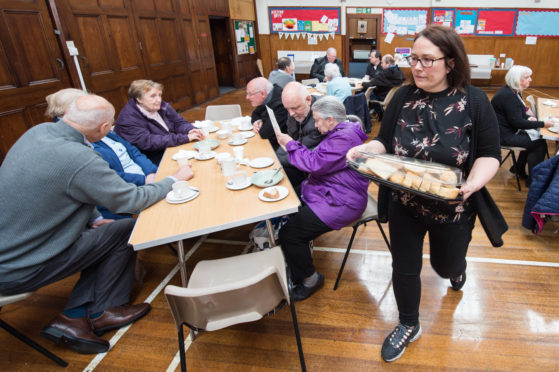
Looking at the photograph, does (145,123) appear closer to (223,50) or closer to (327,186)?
(327,186)

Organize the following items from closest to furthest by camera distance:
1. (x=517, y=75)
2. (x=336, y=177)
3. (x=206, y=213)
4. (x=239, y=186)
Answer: (x=206, y=213) → (x=239, y=186) → (x=336, y=177) → (x=517, y=75)

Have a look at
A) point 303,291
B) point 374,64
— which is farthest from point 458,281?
point 374,64

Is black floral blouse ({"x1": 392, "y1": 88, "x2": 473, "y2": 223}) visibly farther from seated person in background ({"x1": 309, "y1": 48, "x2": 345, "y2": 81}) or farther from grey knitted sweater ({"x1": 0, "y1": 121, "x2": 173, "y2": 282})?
seated person in background ({"x1": 309, "y1": 48, "x2": 345, "y2": 81})

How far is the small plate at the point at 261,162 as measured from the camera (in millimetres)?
2022

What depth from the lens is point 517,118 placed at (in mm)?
3035

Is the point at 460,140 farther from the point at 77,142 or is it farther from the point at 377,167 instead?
the point at 77,142

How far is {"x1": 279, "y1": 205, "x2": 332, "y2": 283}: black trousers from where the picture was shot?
6.00ft

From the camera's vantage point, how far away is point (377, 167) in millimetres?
1275

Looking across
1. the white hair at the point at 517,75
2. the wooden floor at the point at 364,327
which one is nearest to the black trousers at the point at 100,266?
the wooden floor at the point at 364,327

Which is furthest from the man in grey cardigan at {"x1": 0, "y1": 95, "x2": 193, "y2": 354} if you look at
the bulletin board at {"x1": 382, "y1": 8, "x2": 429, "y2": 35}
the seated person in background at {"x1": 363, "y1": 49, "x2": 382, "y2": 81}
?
the bulletin board at {"x1": 382, "y1": 8, "x2": 429, "y2": 35}

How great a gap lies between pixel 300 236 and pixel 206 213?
61cm

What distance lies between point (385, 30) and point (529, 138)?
7756mm

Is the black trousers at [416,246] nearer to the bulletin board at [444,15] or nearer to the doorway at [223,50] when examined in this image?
the doorway at [223,50]

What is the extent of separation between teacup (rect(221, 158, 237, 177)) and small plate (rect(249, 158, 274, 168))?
163mm
